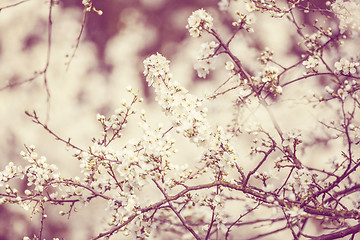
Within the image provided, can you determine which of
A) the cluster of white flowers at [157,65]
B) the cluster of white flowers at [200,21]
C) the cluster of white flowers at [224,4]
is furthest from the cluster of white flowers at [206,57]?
the cluster of white flowers at [224,4]

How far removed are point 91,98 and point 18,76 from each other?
0.68m

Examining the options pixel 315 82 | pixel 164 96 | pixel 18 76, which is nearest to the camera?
pixel 164 96

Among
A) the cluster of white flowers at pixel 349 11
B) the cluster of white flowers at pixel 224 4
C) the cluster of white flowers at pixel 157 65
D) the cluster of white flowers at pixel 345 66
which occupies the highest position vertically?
the cluster of white flowers at pixel 224 4

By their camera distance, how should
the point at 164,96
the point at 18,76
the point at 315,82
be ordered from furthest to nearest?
the point at 18,76 < the point at 315,82 < the point at 164,96

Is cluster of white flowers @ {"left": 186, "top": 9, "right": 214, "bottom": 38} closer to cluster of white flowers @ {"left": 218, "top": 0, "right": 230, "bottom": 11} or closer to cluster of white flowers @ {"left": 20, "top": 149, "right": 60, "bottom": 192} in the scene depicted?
cluster of white flowers @ {"left": 20, "top": 149, "right": 60, "bottom": 192}

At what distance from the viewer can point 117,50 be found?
3055mm

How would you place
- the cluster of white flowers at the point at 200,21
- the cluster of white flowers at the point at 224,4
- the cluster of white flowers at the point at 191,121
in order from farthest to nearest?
the cluster of white flowers at the point at 224,4 < the cluster of white flowers at the point at 200,21 < the cluster of white flowers at the point at 191,121

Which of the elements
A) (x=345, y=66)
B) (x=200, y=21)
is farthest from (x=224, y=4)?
(x=345, y=66)

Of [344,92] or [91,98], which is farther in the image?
[91,98]

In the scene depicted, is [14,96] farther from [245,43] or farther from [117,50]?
[245,43]

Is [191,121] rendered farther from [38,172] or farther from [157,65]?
[38,172]

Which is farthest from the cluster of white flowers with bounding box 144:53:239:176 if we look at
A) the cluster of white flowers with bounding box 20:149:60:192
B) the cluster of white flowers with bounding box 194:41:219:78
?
the cluster of white flowers with bounding box 20:149:60:192

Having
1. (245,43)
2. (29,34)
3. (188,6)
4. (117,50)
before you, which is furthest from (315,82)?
(29,34)

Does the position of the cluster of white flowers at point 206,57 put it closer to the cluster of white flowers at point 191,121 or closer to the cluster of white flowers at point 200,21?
the cluster of white flowers at point 200,21
